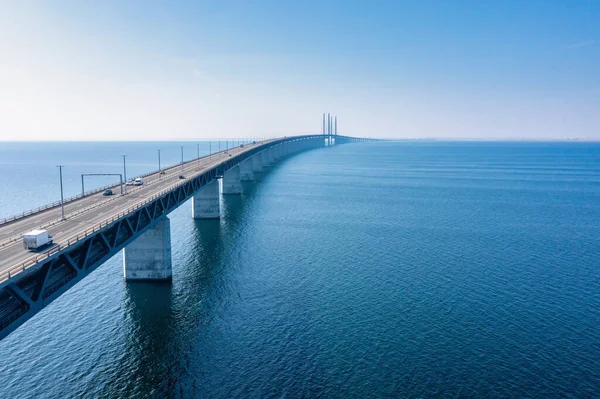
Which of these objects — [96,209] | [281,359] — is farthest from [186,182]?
[281,359]

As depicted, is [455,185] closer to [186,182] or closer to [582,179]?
[582,179]

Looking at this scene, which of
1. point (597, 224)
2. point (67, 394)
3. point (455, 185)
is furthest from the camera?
point (455, 185)

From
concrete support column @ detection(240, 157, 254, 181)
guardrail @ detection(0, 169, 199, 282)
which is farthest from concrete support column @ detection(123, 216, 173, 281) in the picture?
concrete support column @ detection(240, 157, 254, 181)

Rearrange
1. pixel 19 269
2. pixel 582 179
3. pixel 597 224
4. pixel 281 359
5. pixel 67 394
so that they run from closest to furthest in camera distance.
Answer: pixel 19 269 < pixel 67 394 < pixel 281 359 < pixel 597 224 < pixel 582 179

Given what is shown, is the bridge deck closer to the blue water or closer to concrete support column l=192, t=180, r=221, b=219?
the blue water

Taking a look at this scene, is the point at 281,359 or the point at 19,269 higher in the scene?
the point at 19,269

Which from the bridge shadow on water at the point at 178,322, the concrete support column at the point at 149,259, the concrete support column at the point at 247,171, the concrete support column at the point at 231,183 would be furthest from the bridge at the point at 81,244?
the concrete support column at the point at 247,171

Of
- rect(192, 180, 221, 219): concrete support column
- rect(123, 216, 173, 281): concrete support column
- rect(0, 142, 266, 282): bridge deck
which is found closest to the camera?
rect(0, 142, 266, 282): bridge deck
